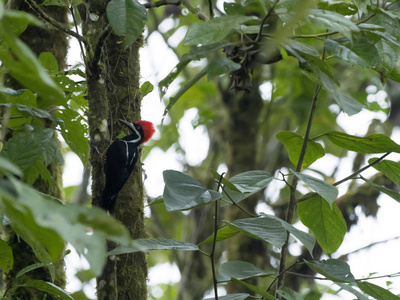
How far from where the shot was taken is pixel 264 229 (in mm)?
1559

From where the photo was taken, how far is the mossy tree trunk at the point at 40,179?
2.41 metres

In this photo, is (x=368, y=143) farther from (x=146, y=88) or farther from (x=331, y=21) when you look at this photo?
(x=146, y=88)

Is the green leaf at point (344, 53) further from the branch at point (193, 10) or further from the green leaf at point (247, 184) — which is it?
the branch at point (193, 10)

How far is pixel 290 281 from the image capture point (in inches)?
194

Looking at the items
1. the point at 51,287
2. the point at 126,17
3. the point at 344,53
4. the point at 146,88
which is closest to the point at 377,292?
the point at 344,53

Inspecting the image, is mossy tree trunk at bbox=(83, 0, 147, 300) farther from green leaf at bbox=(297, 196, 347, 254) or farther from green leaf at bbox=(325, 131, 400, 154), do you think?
green leaf at bbox=(325, 131, 400, 154)

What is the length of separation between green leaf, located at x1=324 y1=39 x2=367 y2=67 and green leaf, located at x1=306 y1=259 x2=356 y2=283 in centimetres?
65

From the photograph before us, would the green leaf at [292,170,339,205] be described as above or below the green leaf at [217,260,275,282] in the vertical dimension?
above

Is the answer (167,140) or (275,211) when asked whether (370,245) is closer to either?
(275,211)

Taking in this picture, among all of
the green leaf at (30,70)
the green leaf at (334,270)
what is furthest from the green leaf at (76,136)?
the green leaf at (30,70)

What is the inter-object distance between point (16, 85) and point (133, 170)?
0.99 metres

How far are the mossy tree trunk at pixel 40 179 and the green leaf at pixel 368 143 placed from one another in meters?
1.32

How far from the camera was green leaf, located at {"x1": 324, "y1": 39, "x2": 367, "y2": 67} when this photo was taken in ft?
4.65

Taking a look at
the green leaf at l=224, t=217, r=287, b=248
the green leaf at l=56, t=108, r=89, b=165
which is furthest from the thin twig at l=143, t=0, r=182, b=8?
the green leaf at l=224, t=217, r=287, b=248
